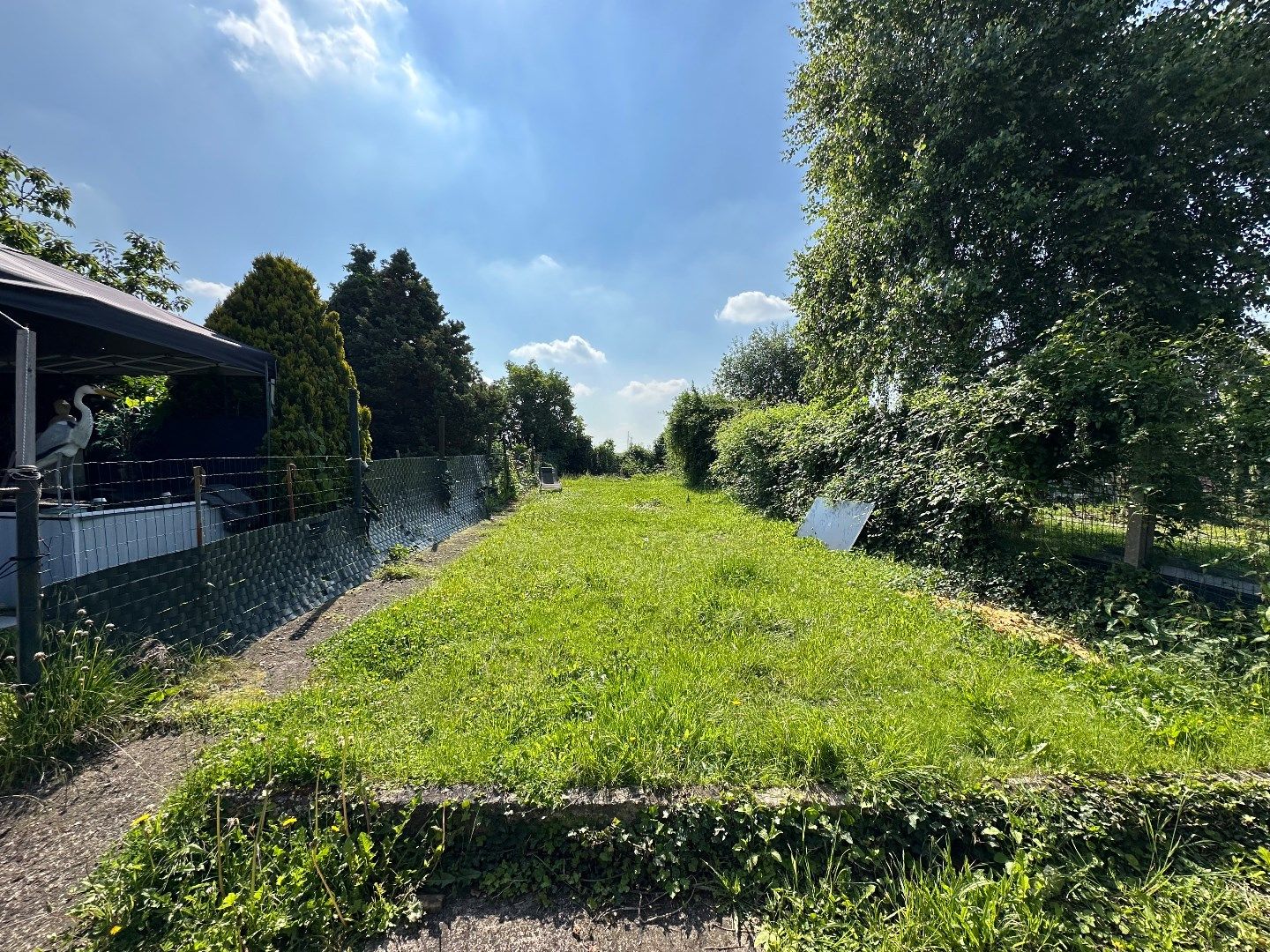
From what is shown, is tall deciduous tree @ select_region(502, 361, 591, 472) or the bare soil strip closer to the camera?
the bare soil strip

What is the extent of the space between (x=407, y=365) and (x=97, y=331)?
12.7m

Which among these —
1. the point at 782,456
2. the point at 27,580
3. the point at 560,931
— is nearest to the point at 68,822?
the point at 27,580

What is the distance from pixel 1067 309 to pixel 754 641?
20.2 feet

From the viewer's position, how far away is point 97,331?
4355 mm

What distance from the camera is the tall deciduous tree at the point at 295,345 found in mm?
5543

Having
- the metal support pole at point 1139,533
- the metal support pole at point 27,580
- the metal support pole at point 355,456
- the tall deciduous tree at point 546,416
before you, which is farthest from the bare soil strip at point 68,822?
the tall deciduous tree at point 546,416

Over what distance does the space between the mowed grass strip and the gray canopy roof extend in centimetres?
276

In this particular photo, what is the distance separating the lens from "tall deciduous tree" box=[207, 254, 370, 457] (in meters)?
5.54

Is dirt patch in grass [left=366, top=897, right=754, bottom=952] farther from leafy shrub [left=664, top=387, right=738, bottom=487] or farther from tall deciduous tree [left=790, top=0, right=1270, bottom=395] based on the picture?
leafy shrub [left=664, top=387, right=738, bottom=487]

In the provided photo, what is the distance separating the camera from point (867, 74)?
702cm

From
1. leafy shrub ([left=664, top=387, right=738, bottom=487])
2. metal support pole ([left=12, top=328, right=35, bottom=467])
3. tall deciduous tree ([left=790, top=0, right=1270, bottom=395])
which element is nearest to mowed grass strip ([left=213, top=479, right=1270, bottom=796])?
metal support pole ([left=12, top=328, right=35, bottom=467])

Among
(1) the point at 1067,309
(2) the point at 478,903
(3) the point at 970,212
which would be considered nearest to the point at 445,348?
(3) the point at 970,212

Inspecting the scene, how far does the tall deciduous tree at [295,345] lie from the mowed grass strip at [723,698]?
2.59 metres

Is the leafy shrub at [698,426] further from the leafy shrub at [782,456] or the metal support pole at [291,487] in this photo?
the metal support pole at [291,487]
